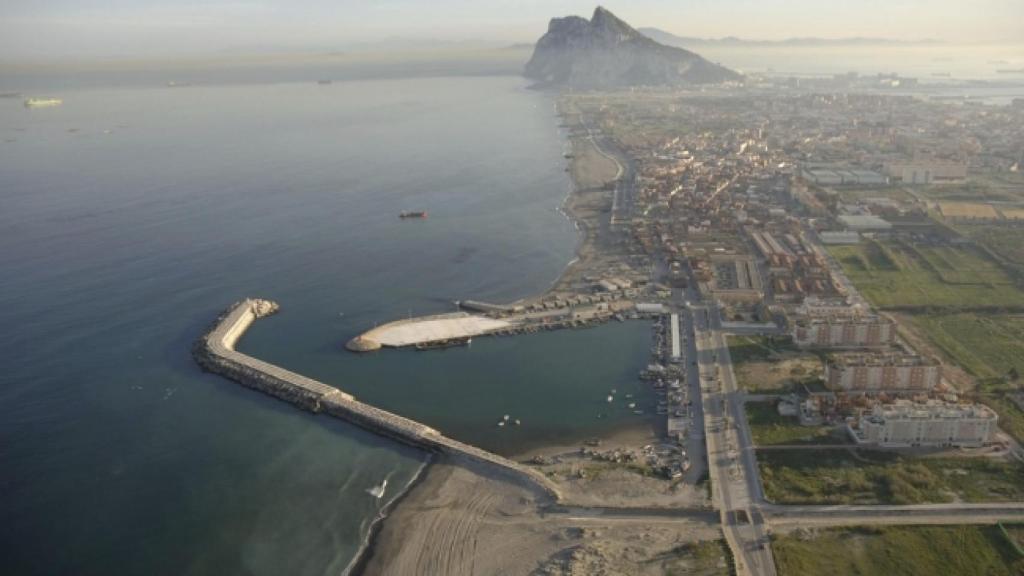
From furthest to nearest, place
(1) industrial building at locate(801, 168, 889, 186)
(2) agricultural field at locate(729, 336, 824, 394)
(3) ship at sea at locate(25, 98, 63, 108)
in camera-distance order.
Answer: (3) ship at sea at locate(25, 98, 63, 108) < (1) industrial building at locate(801, 168, 889, 186) < (2) agricultural field at locate(729, 336, 824, 394)

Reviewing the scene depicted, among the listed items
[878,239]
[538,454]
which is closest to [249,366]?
[538,454]

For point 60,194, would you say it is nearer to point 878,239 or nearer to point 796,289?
point 796,289

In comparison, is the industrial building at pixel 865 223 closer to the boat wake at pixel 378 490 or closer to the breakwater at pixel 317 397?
the breakwater at pixel 317 397

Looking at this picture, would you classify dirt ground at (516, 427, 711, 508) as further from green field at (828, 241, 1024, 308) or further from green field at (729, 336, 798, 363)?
green field at (828, 241, 1024, 308)

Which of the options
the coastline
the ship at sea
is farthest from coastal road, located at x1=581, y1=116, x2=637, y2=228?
the ship at sea

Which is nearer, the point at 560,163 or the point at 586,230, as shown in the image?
the point at 586,230

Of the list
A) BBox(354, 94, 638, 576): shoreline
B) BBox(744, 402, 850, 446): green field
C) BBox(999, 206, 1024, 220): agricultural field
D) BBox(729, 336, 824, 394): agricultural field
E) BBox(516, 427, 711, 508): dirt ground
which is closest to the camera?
BBox(354, 94, 638, 576): shoreline

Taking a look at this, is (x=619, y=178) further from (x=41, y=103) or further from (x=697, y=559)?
(x=41, y=103)
